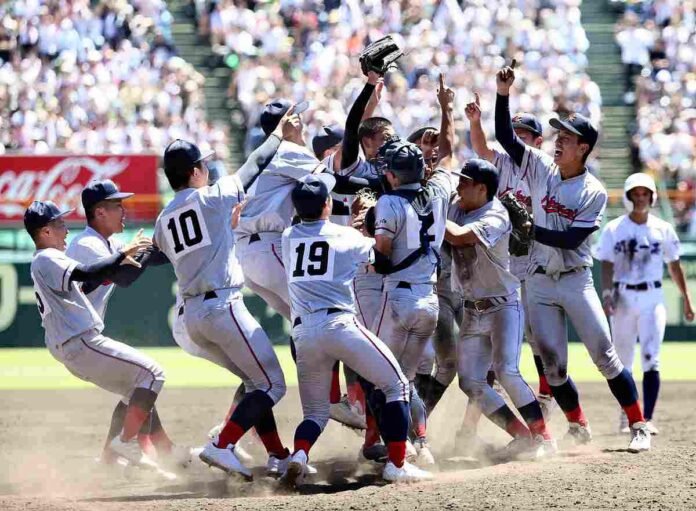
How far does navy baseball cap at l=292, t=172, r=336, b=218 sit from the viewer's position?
26.5 feet

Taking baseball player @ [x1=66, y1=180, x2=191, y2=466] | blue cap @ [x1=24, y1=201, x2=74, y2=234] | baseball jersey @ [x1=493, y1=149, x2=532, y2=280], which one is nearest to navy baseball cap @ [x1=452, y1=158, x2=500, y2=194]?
baseball jersey @ [x1=493, y1=149, x2=532, y2=280]

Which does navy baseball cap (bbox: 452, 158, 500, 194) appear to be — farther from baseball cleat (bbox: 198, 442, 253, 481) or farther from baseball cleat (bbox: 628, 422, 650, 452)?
baseball cleat (bbox: 198, 442, 253, 481)

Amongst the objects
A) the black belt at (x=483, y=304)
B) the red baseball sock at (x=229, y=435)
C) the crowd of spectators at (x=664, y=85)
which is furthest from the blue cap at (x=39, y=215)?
the crowd of spectators at (x=664, y=85)

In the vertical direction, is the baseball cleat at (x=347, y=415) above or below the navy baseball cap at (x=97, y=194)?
below

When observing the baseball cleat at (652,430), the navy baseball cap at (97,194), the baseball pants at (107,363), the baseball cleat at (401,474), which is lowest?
the baseball cleat at (652,430)

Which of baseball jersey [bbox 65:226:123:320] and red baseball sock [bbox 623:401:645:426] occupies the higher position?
baseball jersey [bbox 65:226:123:320]

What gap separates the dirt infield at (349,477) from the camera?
763 cm

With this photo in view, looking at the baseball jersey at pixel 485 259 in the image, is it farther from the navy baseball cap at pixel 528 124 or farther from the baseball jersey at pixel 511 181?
the navy baseball cap at pixel 528 124

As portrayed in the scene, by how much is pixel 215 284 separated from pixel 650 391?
14.4 feet

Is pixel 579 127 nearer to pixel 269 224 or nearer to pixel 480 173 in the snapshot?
pixel 480 173

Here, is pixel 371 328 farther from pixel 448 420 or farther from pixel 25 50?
pixel 25 50

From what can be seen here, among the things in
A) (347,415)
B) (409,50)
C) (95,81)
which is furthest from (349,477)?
(409,50)

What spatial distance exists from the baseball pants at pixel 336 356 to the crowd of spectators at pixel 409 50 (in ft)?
42.2

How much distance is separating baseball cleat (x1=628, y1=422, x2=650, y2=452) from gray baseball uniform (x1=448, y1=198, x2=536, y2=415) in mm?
812
